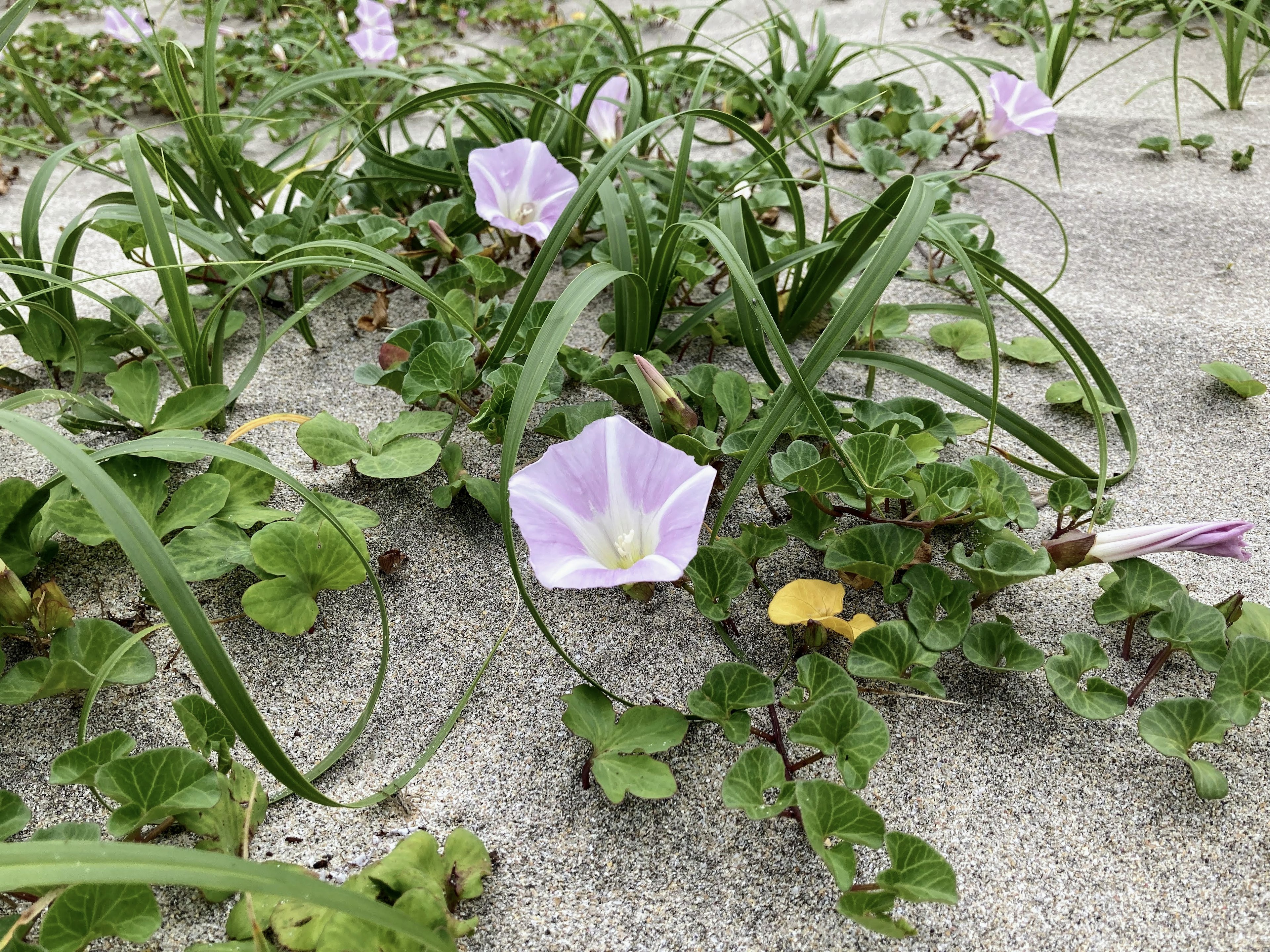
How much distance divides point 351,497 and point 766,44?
9.35 feet

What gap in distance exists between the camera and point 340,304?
193 centimetres

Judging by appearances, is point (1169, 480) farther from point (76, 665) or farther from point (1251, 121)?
point (1251, 121)

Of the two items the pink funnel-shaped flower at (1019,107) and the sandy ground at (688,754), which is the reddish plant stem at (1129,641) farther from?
the pink funnel-shaped flower at (1019,107)

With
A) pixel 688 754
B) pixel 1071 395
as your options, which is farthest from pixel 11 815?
pixel 1071 395

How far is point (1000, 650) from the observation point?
1.13 metres

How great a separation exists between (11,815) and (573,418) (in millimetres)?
847

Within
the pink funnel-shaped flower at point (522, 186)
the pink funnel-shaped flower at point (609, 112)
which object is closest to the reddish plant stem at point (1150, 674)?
the pink funnel-shaped flower at point (522, 186)

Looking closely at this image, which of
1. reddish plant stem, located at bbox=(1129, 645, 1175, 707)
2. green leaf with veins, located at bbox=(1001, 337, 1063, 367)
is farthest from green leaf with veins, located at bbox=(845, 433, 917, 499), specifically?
green leaf with veins, located at bbox=(1001, 337, 1063, 367)

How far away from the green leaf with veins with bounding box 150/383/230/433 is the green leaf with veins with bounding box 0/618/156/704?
0.36 m

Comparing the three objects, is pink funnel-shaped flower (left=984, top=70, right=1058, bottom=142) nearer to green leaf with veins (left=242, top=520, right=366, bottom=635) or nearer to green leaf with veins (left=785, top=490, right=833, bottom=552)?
green leaf with veins (left=785, top=490, right=833, bottom=552)

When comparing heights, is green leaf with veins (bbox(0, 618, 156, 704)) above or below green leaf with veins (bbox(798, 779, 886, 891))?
above

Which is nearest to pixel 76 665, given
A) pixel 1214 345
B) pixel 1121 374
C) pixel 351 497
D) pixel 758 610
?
pixel 351 497

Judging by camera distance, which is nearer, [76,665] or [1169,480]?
[76,665]

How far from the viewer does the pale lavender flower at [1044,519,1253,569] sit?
1.16 m
